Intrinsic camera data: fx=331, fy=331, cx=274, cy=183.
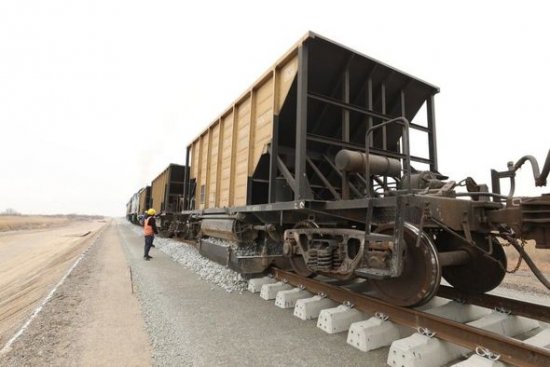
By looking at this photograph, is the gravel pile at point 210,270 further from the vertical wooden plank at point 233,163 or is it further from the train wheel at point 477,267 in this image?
the train wheel at point 477,267

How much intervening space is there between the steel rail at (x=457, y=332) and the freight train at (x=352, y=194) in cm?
20

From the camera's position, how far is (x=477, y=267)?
175 inches

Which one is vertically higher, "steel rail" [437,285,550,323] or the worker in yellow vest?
the worker in yellow vest

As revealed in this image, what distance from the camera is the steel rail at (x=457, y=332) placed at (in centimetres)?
262

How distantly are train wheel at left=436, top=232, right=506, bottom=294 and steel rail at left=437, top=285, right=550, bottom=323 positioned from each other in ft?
0.81

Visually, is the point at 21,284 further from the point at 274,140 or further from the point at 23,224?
the point at 23,224

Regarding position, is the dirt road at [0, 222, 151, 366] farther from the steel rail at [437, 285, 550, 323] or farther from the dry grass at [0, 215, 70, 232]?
the dry grass at [0, 215, 70, 232]

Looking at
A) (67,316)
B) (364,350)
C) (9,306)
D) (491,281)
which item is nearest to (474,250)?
(491,281)

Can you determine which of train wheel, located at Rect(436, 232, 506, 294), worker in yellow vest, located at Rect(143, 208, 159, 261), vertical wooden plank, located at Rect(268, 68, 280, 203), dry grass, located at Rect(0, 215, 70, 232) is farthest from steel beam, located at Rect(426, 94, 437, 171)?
dry grass, located at Rect(0, 215, 70, 232)

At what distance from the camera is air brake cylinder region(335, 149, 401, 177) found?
4367 mm

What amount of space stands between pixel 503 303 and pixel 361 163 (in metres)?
2.34

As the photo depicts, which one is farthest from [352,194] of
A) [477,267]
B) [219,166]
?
[219,166]

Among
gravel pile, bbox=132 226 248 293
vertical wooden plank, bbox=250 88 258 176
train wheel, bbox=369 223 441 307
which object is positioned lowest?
gravel pile, bbox=132 226 248 293

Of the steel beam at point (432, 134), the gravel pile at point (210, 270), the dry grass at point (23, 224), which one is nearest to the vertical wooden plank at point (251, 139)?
the gravel pile at point (210, 270)
